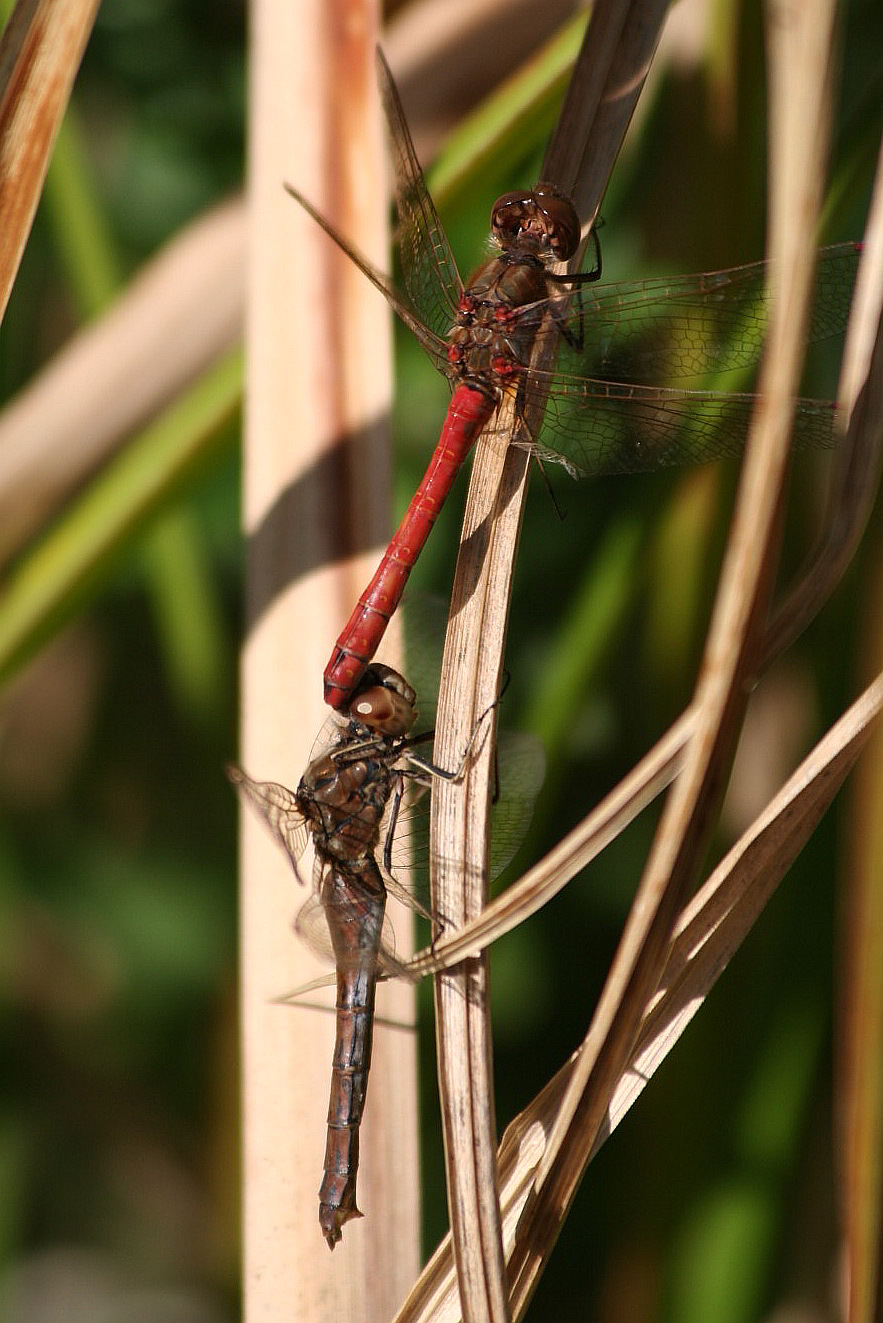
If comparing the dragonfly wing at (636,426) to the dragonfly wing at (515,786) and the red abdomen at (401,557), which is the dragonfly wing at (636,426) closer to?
the red abdomen at (401,557)

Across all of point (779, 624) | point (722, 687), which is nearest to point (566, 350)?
point (779, 624)

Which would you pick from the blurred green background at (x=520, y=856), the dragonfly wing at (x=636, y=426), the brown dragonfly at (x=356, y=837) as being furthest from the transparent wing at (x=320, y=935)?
the dragonfly wing at (x=636, y=426)

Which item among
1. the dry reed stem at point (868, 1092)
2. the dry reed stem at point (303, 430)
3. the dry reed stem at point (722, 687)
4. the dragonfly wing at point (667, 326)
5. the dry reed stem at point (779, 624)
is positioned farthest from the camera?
the dragonfly wing at point (667, 326)

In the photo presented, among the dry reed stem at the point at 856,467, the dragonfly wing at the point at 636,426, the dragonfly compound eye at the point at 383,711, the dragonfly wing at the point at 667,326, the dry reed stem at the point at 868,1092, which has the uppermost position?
the dragonfly wing at the point at 667,326

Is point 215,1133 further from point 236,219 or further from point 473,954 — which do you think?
point 236,219

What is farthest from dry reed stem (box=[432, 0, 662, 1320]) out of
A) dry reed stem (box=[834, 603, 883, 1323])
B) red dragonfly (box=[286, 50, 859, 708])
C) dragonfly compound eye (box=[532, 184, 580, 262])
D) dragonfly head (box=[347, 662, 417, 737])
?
dry reed stem (box=[834, 603, 883, 1323])

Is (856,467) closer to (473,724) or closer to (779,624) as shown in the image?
(779,624)

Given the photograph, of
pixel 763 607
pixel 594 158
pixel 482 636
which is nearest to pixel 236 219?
pixel 594 158

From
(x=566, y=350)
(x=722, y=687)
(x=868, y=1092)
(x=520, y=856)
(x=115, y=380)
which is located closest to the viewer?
(x=722, y=687)
